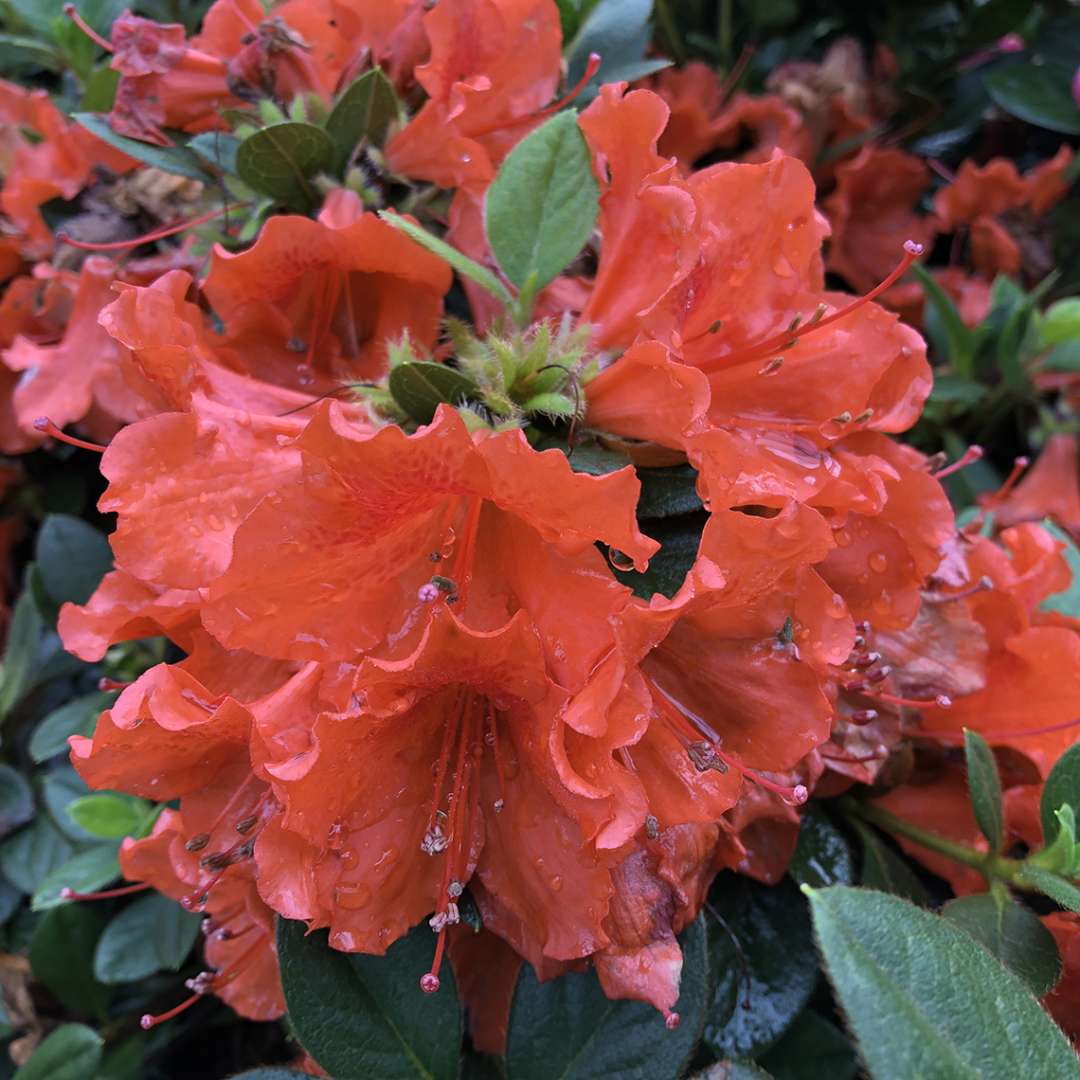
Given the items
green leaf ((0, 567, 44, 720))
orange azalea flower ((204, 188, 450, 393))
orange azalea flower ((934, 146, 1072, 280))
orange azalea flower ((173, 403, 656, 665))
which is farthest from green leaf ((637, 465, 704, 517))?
orange azalea flower ((934, 146, 1072, 280))

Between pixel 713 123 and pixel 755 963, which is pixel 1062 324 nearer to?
pixel 713 123

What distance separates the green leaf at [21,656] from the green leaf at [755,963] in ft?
3.03

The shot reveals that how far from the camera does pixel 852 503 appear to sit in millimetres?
737

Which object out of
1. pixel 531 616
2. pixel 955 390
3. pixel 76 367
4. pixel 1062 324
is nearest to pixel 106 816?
pixel 76 367

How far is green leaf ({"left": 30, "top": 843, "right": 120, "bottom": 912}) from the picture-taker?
1.10 m

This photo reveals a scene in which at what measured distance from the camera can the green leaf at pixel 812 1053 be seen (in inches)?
40.1

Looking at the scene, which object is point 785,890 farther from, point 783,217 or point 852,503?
point 783,217

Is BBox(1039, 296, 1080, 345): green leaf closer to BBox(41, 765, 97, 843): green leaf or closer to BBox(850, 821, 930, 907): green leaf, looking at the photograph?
BBox(850, 821, 930, 907): green leaf

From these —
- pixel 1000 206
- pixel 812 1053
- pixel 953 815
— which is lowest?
pixel 812 1053

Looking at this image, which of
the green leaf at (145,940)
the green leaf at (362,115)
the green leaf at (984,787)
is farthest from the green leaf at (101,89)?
the green leaf at (984,787)

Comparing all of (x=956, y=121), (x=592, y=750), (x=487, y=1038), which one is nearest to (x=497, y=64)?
(x=592, y=750)

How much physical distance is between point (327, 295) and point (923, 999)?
0.74m

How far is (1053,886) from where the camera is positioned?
77 cm

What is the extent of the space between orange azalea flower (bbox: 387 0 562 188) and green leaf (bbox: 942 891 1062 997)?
76 cm
